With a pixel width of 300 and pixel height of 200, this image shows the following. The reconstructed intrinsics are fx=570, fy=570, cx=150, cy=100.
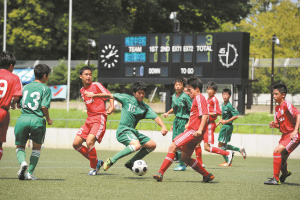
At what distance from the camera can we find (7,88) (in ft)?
→ 28.9

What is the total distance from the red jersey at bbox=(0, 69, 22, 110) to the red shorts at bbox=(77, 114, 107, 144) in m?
2.26

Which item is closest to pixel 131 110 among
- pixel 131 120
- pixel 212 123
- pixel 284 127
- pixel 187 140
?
pixel 131 120

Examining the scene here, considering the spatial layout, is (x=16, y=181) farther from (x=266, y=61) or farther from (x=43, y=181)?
(x=266, y=61)

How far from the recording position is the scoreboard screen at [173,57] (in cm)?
2505

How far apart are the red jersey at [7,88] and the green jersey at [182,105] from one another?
172 inches

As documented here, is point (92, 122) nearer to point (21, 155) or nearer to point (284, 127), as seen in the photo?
point (21, 155)

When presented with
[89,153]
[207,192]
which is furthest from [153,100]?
[207,192]

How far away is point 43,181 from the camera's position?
8984mm

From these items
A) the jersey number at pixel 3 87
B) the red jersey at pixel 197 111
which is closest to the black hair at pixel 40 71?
the jersey number at pixel 3 87

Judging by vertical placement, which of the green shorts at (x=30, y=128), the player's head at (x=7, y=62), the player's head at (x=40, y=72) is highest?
the player's head at (x=7, y=62)

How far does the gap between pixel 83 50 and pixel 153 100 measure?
30.3 feet

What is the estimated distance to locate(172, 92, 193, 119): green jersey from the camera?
12265mm

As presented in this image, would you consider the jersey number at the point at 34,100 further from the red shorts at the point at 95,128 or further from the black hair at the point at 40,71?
the red shorts at the point at 95,128

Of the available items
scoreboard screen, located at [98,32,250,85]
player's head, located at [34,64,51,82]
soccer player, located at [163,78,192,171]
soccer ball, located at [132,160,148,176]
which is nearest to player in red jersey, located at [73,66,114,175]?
soccer ball, located at [132,160,148,176]
